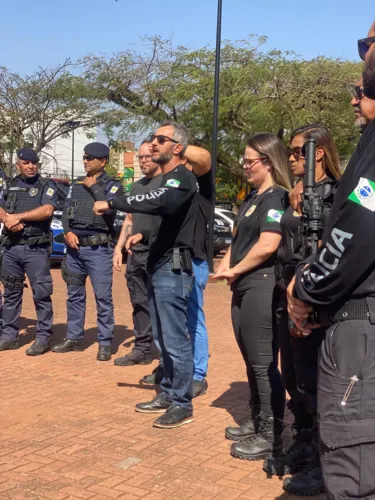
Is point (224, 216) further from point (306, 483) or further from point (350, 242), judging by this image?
point (350, 242)

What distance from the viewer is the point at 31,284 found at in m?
7.25

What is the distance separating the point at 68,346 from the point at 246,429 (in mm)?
3091

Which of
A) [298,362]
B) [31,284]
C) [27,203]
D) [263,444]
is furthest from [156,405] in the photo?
[27,203]

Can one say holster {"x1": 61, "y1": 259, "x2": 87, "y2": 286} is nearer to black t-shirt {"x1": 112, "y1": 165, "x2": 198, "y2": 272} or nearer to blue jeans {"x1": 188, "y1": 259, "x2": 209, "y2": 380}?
blue jeans {"x1": 188, "y1": 259, "x2": 209, "y2": 380}

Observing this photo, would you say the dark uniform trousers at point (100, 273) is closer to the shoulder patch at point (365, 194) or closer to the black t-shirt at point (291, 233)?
the black t-shirt at point (291, 233)

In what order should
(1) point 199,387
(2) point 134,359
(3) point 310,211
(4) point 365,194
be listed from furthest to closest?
1. (2) point 134,359
2. (1) point 199,387
3. (3) point 310,211
4. (4) point 365,194

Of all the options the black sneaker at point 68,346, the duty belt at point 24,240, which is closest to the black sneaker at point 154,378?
the black sneaker at point 68,346

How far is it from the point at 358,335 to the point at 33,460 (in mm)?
2695

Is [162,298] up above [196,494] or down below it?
above

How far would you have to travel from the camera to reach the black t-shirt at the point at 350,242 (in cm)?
222

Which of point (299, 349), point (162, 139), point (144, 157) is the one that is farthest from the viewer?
point (144, 157)

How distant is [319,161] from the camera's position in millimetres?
3877

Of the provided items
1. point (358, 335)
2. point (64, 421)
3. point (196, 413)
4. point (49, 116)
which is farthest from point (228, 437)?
point (49, 116)

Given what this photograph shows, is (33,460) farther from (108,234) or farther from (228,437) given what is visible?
(108,234)
